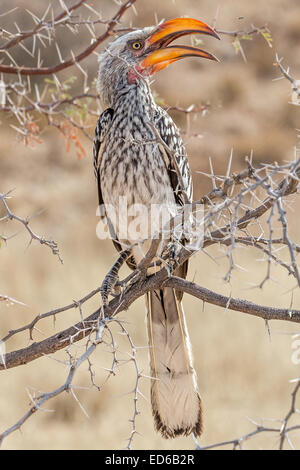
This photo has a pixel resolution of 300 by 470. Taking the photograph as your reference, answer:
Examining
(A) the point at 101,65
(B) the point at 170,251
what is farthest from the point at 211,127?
(B) the point at 170,251

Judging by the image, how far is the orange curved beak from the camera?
3.52m

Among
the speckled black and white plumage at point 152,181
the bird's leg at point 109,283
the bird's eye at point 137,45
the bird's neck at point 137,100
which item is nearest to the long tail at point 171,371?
the speckled black and white plumage at point 152,181

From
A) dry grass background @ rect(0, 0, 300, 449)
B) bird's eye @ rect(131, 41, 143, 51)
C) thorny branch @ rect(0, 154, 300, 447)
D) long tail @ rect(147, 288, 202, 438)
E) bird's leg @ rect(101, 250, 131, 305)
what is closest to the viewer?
thorny branch @ rect(0, 154, 300, 447)

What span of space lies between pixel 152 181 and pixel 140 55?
829mm

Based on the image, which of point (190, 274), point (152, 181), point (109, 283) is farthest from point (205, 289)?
point (190, 274)

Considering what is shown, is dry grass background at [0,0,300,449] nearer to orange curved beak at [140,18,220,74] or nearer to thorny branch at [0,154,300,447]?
thorny branch at [0,154,300,447]

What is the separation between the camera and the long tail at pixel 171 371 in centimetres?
345

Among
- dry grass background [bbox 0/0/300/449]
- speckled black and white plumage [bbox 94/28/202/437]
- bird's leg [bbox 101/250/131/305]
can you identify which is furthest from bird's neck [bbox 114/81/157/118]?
dry grass background [bbox 0/0/300/449]

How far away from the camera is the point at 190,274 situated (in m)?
9.27

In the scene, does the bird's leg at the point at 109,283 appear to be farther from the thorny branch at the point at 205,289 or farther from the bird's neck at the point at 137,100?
the bird's neck at the point at 137,100

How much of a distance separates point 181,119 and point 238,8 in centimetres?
424

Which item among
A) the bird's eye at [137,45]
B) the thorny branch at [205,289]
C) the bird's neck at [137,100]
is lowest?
the thorny branch at [205,289]

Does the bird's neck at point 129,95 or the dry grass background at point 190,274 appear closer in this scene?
the bird's neck at point 129,95

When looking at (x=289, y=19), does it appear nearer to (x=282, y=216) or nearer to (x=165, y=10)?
(x=165, y=10)
